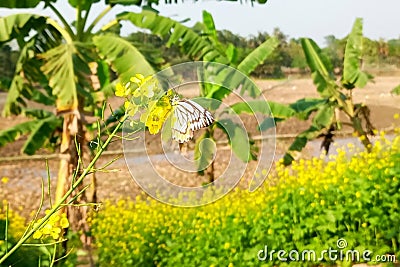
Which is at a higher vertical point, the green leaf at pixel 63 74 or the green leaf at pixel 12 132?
the green leaf at pixel 63 74

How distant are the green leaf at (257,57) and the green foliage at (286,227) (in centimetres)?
168

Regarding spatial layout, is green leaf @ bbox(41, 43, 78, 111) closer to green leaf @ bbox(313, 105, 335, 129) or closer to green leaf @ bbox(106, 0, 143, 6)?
green leaf @ bbox(106, 0, 143, 6)

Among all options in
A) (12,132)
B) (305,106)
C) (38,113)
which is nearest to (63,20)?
(12,132)

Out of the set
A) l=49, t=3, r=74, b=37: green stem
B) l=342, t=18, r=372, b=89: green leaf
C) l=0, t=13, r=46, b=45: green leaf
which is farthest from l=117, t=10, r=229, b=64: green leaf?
l=342, t=18, r=372, b=89: green leaf

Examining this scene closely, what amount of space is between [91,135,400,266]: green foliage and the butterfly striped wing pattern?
211 cm

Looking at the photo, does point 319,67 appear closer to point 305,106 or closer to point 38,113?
point 305,106

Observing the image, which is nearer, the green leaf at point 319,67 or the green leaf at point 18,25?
the green leaf at point 18,25

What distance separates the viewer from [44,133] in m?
4.36

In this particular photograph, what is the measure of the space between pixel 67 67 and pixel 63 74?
0.05m

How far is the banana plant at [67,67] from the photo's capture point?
12.1ft

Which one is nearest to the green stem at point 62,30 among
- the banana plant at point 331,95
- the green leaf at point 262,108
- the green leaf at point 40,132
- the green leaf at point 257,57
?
the green leaf at point 40,132

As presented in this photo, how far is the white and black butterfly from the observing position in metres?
1.06

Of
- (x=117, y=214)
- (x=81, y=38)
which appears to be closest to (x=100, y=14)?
(x=81, y=38)

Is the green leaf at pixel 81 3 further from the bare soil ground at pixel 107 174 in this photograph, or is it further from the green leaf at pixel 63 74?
the bare soil ground at pixel 107 174
